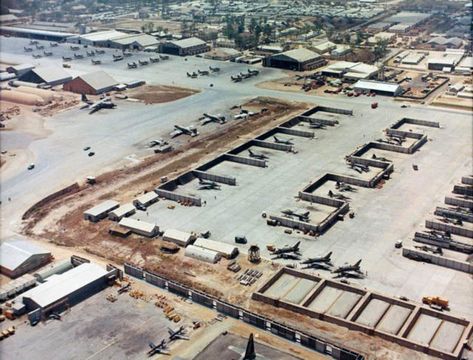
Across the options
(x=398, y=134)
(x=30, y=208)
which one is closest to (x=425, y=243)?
(x=398, y=134)

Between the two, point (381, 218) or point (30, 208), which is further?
point (30, 208)

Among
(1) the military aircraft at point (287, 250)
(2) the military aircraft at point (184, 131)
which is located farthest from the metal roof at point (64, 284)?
(2) the military aircraft at point (184, 131)

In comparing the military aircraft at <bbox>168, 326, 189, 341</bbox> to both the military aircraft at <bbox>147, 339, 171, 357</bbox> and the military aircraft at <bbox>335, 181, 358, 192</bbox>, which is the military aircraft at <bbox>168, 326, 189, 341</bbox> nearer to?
the military aircraft at <bbox>147, 339, 171, 357</bbox>

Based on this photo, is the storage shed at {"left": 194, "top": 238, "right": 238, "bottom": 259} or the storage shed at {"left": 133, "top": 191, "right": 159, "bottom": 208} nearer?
the storage shed at {"left": 194, "top": 238, "right": 238, "bottom": 259}

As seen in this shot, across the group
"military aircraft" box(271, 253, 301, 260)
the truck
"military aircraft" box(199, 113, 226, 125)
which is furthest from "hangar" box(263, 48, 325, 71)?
the truck

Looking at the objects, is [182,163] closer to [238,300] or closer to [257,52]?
[238,300]

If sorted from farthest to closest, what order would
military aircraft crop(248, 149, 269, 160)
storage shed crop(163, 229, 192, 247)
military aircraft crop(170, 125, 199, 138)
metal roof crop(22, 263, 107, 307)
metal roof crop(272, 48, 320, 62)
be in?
metal roof crop(272, 48, 320, 62)
military aircraft crop(170, 125, 199, 138)
military aircraft crop(248, 149, 269, 160)
storage shed crop(163, 229, 192, 247)
metal roof crop(22, 263, 107, 307)

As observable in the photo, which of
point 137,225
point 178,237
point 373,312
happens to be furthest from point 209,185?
point 373,312

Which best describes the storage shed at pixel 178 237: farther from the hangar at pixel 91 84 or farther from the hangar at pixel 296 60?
the hangar at pixel 296 60
